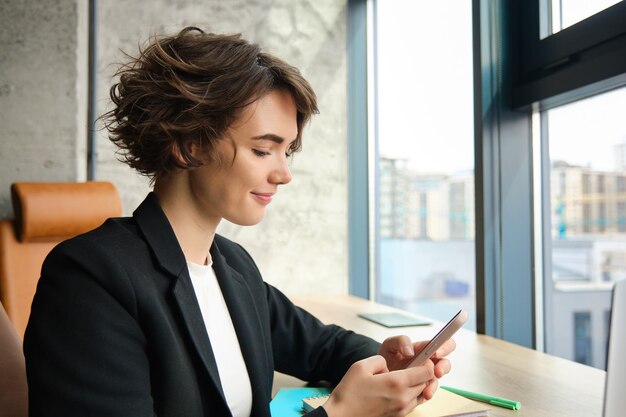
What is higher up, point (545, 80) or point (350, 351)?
point (545, 80)

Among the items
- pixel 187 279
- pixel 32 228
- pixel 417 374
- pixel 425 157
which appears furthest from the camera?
pixel 425 157

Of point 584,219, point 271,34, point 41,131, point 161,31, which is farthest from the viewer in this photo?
point 271,34

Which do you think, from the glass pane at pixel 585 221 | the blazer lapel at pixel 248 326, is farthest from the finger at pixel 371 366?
the glass pane at pixel 585 221

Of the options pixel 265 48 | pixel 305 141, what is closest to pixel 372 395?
pixel 305 141

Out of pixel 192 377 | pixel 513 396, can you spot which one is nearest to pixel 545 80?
pixel 513 396

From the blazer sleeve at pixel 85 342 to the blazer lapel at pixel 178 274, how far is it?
0.31 feet

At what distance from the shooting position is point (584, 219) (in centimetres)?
175

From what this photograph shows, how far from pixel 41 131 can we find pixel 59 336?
1942 millimetres

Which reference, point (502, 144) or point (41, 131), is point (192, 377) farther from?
point (41, 131)

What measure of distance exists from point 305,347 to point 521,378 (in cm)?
51

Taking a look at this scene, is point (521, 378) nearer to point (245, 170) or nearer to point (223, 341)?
point (223, 341)

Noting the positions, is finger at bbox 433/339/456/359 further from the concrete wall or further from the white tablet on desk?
the concrete wall

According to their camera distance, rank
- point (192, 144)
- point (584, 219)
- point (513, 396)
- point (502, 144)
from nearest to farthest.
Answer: point (192, 144), point (513, 396), point (584, 219), point (502, 144)

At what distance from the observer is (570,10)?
176cm
